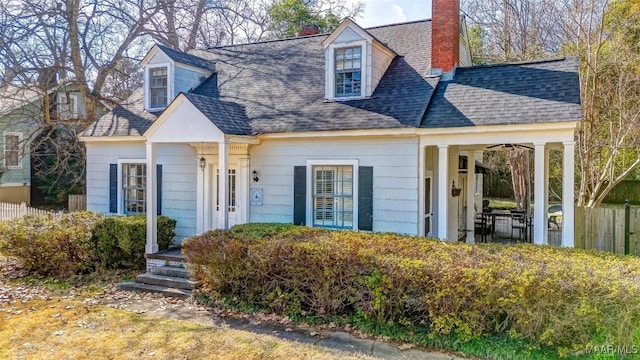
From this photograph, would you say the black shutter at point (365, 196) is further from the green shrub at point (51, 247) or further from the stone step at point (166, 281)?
the green shrub at point (51, 247)

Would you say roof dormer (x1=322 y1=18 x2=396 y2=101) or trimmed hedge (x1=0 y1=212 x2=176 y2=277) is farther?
roof dormer (x1=322 y1=18 x2=396 y2=101)

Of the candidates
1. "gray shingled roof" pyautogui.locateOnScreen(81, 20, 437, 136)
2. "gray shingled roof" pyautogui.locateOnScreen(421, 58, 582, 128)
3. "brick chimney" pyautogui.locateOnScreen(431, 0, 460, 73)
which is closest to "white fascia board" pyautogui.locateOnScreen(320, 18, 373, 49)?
"gray shingled roof" pyautogui.locateOnScreen(81, 20, 437, 136)

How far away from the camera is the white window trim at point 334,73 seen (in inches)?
392

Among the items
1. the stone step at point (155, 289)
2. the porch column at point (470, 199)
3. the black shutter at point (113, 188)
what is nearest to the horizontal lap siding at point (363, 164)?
the stone step at point (155, 289)

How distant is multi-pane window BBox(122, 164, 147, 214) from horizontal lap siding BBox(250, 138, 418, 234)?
3326 mm

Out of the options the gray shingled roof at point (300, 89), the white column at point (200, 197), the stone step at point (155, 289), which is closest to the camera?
the stone step at point (155, 289)

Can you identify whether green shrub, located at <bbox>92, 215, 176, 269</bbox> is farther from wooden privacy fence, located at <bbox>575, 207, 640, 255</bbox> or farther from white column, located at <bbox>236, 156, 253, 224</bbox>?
wooden privacy fence, located at <bbox>575, 207, 640, 255</bbox>

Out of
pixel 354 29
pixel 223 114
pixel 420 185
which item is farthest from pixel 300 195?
pixel 354 29

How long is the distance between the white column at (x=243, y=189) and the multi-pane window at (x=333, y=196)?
1.69 metres

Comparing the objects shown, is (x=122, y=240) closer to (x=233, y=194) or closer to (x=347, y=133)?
(x=233, y=194)

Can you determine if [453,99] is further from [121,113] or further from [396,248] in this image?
[121,113]

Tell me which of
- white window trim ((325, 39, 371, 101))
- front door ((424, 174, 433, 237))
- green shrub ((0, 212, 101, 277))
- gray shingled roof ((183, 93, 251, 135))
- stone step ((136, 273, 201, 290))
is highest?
white window trim ((325, 39, 371, 101))

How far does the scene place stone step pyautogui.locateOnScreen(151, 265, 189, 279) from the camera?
891cm

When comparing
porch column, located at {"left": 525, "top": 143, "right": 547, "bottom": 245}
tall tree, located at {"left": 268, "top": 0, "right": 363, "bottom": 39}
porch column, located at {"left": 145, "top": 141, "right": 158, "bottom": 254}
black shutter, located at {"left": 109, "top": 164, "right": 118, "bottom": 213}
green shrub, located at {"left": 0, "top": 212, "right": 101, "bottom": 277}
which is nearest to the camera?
porch column, located at {"left": 525, "top": 143, "right": 547, "bottom": 245}
